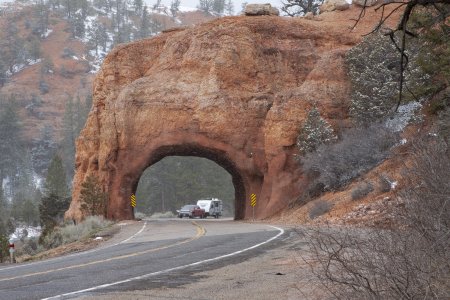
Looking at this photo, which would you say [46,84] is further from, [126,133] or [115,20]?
[126,133]

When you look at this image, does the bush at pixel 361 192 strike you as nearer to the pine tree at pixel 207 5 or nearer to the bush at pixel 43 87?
the bush at pixel 43 87

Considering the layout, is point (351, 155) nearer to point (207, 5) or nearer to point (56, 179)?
point (56, 179)

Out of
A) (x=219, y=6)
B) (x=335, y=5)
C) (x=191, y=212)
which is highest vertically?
(x=219, y=6)

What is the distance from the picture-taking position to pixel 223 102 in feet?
121

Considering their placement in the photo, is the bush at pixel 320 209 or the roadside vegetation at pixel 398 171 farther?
the bush at pixel 320 209

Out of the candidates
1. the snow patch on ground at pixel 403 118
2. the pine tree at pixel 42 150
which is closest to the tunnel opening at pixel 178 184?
the pine tree at pixel 42 150

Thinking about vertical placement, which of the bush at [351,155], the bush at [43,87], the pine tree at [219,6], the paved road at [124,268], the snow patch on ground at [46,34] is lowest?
the paved road at [124,268]

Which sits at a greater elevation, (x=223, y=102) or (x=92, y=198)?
(x=223, y=102)

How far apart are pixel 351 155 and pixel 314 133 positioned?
3.72m

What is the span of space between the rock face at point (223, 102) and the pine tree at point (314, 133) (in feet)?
4.65

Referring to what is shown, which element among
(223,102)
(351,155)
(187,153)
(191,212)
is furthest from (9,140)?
(351,155)

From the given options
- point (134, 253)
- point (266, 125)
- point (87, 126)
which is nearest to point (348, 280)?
point (134, 253)

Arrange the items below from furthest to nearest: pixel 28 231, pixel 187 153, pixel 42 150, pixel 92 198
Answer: pixel 42 150 → pixel 28 231 → pixel 187 153 → pixel 92 198

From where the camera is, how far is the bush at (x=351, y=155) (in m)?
27.6
